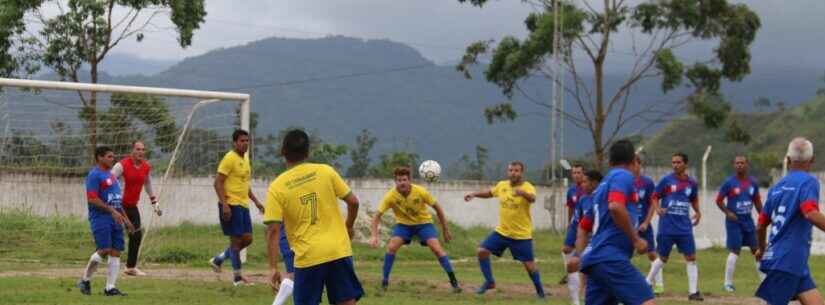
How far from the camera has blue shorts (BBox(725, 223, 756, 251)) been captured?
2023cm

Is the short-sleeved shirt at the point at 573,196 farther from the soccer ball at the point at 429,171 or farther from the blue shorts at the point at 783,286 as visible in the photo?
the blue shorts at the point at 783,286

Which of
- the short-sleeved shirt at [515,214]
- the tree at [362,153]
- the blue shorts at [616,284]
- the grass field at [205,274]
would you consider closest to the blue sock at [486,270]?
the grass field at [205,274]

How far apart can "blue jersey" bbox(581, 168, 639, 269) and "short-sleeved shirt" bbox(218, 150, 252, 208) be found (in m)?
7.85

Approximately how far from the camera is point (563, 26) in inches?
1630

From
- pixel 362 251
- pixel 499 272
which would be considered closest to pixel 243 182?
pixel 499 272

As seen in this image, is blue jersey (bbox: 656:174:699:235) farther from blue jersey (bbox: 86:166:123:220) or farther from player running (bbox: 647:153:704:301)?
blue jersey (bbox: 86:166:123:220)

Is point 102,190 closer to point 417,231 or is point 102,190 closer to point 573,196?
point 417,231

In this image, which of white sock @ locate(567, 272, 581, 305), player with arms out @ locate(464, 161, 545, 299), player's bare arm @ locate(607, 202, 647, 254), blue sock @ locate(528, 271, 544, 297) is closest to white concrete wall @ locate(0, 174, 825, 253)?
player with arms out @ locate(464, 161, 545, 299)

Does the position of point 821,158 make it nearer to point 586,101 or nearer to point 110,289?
point 586,101

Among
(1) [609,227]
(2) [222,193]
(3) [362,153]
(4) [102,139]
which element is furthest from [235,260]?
(3) [362,153]

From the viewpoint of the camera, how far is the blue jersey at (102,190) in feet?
53.7

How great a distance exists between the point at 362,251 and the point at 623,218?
1896cm

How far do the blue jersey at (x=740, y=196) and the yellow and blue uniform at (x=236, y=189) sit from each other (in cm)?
747

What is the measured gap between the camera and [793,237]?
10617 millimetres
